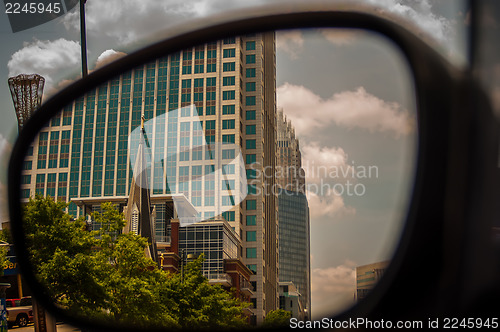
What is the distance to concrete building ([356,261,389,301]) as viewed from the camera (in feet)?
2.84

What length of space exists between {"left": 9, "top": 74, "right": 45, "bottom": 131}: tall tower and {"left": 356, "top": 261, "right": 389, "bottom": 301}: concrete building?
11999 mm

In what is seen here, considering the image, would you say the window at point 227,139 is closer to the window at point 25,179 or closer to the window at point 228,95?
the window at point 228,95

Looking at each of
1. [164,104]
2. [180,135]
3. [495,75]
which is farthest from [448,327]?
[164,104]

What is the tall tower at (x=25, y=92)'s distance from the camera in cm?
1226

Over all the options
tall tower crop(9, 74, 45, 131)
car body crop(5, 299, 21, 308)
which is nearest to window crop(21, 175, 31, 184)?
tall tower crop(9, 74, 45, 131)

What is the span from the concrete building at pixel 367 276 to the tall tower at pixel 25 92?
12.0 m

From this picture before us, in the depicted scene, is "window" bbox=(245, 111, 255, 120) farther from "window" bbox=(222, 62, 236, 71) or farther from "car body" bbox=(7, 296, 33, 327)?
"car body" bbox=(7, 296, 33, 327)

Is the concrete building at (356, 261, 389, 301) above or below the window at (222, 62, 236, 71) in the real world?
below

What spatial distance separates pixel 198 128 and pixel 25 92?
12.6 meters

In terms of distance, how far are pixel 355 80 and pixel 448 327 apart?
0.50 meters

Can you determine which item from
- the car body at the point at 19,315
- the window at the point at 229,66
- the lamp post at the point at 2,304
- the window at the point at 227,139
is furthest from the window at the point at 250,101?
the car body at the point at 19,315

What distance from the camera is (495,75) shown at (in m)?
0.78

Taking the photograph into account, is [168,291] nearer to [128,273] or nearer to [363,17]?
[128,273]

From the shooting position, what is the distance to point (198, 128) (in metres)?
1.51
